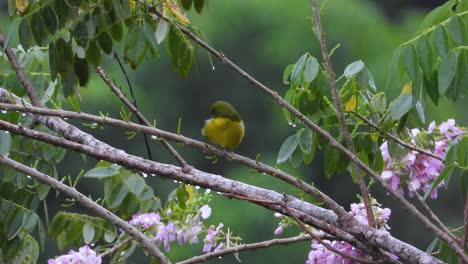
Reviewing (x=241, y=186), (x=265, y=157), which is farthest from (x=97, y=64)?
(x=265, y=157)

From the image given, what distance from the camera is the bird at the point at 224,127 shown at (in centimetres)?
282

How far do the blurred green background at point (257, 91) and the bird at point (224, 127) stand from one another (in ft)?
23.5

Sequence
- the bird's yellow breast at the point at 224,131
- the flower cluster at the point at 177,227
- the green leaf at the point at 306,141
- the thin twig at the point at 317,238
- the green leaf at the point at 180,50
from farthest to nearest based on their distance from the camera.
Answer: the flower cluster at the point at 177,227 → the bird's yellow breast at the point at 224,131 → the green leaf at the point at 180,50 → the green leaf at the point at 306,141 → the thin twig at the point at 317,238

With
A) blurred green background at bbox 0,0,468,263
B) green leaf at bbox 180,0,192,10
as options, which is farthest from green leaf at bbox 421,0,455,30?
blurred green background at bbox 0,0,468,263

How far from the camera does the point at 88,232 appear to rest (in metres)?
2.88

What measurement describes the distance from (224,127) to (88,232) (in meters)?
0.42

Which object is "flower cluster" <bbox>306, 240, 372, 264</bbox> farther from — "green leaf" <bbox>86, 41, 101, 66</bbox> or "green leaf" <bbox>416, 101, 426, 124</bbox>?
"green leaf" <bbox>86, 41, 101, 66</bbox>

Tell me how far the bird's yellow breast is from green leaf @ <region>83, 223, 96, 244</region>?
0.36 m

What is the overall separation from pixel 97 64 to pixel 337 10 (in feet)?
41.9

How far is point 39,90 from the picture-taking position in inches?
122

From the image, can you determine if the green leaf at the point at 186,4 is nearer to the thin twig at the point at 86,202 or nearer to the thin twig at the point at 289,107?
the thin twig at the point at 289,107

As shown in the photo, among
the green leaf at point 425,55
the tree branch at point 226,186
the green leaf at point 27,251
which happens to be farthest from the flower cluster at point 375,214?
the green leaf at point 27,251

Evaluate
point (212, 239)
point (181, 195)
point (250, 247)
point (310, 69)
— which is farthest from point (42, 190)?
point (310, 69)

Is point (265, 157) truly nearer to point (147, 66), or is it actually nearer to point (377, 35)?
point (147, 66)
